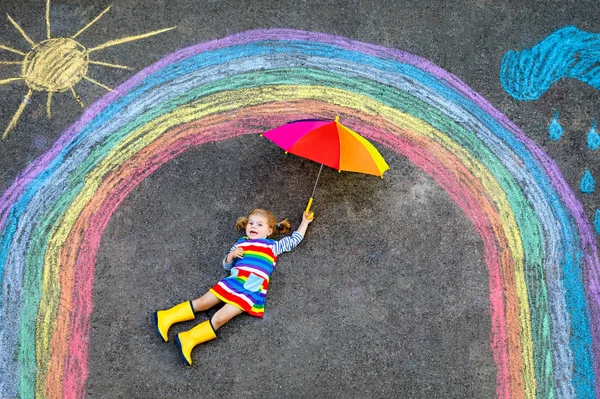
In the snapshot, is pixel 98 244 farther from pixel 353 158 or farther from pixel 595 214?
pixel 595 214

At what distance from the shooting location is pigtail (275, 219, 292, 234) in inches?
221

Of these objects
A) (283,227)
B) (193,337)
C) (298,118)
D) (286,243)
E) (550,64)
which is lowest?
(193,337)

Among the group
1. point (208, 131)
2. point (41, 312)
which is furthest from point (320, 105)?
point (41, 312)

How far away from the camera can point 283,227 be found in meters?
5.63

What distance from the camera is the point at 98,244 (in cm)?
555

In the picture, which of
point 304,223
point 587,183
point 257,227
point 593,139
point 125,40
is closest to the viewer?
point 257,227

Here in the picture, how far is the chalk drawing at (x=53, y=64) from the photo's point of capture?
5.98m

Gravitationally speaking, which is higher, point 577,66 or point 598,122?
point 577,66

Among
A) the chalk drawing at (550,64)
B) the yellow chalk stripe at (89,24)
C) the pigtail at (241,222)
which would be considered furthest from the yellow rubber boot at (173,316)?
the chalk drawing at (550,64)

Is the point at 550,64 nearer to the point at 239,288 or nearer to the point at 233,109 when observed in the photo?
the point at 233,109

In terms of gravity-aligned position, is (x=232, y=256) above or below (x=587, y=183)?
below

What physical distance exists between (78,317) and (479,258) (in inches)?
135

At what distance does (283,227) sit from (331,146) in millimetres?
874

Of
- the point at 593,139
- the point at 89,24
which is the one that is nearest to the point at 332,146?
the point at 593,139
